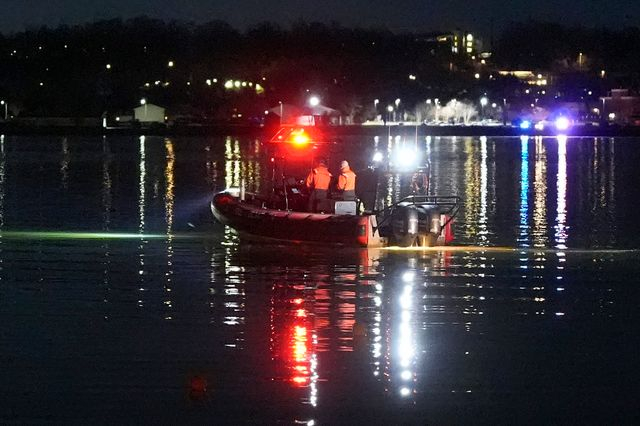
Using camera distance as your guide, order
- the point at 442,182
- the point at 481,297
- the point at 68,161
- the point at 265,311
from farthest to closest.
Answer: the point at 68,161
the point at 442,182
the point at 481,297
the point at 265,311

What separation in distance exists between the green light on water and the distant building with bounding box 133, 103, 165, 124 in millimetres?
110772

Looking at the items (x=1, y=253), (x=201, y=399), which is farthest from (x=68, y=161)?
(x=201, y=399)

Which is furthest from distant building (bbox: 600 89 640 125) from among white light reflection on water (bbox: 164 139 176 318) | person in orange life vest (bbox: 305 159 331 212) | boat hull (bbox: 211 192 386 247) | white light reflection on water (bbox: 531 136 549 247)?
person in orange life vest (bbox: 305 159 331 212)

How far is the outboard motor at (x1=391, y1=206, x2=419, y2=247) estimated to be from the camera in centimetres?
2327

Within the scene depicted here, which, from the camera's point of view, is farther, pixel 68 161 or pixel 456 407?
pixel 68 161

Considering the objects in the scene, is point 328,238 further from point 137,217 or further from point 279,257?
point 137,217

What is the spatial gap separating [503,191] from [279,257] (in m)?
22.8

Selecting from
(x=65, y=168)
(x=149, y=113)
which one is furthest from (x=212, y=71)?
(x=65, y=168)

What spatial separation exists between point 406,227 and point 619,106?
154446 millimetres

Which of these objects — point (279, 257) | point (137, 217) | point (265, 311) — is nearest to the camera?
point (265, 311)

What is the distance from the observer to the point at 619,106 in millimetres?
171125

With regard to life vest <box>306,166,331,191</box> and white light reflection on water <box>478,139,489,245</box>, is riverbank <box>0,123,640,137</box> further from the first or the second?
life vest <box>306,166,331,191</box>

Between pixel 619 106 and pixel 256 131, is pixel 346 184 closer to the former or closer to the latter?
pixel 256 131

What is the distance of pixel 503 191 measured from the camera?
143ft
